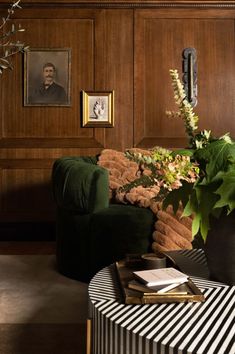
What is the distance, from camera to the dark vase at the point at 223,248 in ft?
4.77

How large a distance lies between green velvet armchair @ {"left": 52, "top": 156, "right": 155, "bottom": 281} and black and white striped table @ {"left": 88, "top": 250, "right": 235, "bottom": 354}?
1445mm

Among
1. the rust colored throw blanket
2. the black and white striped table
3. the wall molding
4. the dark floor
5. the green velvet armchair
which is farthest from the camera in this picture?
the wall molding

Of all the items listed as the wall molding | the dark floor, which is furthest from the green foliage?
the wall molding

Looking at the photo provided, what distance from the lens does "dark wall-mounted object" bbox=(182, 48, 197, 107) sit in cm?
482

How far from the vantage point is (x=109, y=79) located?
4832 millimetres

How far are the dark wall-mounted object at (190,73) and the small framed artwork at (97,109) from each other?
0.82 m

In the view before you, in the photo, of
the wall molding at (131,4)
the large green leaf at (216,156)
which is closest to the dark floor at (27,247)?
the wall molding at (131,4)

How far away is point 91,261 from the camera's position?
2.94 meters

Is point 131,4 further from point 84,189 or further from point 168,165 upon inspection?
point 168,165

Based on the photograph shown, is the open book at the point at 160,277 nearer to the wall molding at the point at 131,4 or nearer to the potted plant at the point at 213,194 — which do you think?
the potted plant at the point at 213,194

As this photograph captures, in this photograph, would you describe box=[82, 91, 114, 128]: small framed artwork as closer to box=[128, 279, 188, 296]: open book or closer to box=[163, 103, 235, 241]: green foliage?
box=[163, 103, 235, 241]: green foliage

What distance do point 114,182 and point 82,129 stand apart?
1350mm

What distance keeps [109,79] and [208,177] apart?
3572 mm

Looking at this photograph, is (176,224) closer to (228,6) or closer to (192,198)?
(192,198)
